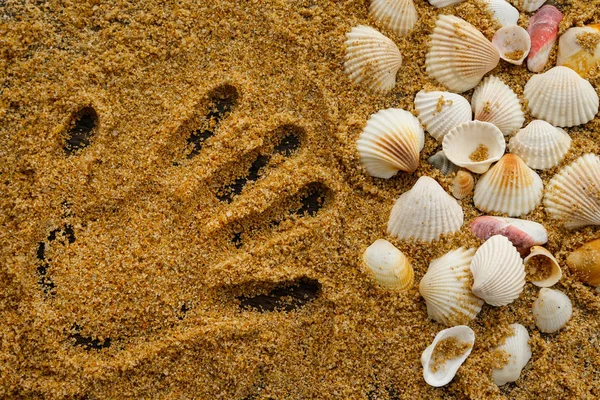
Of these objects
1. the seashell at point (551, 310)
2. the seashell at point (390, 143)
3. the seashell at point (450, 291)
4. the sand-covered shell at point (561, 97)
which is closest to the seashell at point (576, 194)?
the sand-covered shell at point (561, 97)

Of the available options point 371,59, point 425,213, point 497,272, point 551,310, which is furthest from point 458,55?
point 551,310

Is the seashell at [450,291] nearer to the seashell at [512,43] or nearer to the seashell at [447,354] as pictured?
the seashell at [447,354]

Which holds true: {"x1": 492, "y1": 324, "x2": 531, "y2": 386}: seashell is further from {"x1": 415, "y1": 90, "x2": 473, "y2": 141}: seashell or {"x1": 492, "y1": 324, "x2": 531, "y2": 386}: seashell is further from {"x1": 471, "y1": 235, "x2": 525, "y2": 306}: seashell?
{"x1": 415, "y1": 90, "x2": 473, "y2": 141}: seashell

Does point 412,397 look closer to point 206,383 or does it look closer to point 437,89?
point 206,383

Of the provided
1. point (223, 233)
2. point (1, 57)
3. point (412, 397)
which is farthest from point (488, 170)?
point (1, 57)

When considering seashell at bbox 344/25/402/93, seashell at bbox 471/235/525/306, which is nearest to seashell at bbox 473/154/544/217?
seashell at bbox 471/235/525/306
